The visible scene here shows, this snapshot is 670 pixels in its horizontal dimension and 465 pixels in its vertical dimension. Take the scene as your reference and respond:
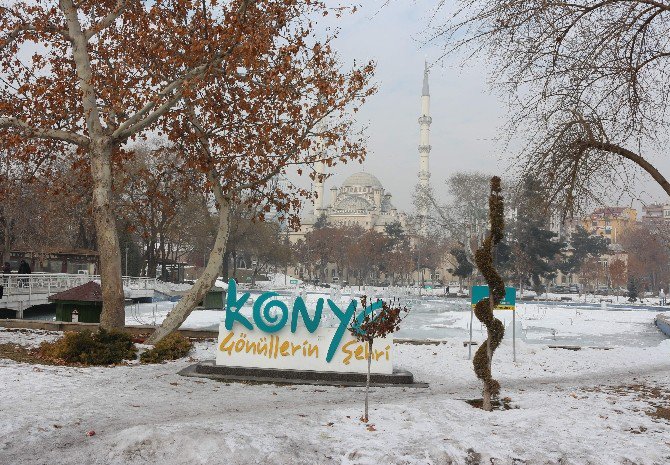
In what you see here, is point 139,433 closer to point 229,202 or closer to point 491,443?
point 491,443

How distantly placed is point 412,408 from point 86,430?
4.18 meters

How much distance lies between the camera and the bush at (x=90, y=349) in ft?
38.0

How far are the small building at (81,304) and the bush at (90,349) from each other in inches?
392

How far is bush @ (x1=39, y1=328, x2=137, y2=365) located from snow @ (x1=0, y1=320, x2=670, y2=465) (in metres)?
0.70

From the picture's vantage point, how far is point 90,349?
38.5 feet

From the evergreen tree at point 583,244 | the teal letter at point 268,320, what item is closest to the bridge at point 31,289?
the teal letter at point 268,320

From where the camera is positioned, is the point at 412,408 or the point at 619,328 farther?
the point at 619,328

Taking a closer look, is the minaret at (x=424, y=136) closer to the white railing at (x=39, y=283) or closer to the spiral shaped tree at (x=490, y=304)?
the white railing at (x=39, y=283)

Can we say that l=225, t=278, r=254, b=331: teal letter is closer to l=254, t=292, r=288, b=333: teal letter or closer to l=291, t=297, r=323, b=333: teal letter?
l=254, t=292, r=288, b=333: teal letter

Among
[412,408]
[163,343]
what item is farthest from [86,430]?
[163,343]

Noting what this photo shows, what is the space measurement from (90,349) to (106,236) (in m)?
2.75

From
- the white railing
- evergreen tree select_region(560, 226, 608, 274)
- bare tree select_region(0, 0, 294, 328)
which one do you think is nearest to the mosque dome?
evergreen tree select_region(560, 226, 608, 274)

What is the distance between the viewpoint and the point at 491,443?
6.71 m

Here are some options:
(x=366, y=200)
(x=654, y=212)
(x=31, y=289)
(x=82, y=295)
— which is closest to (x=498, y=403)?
(x=82, y=295)
